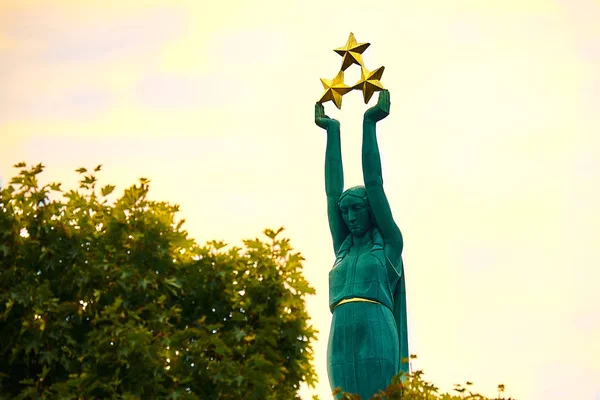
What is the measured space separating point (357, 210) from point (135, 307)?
7.60 meters

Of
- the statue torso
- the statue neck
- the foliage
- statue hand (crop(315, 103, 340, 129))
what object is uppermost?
statue hand (crop(315, 103, 340, 129))

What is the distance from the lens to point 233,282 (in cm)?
1594

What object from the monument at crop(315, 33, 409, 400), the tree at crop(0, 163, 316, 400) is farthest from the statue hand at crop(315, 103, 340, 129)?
the tree at crop(0, 163, 316, 400)

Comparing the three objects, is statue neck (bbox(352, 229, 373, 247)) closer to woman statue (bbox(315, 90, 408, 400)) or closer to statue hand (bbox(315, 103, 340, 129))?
woman statue (bbox(315, 90, 408, 400))

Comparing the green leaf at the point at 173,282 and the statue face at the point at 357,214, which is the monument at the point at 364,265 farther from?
the green leaf at the point at 173,282

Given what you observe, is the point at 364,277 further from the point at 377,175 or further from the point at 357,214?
the point at 377,175

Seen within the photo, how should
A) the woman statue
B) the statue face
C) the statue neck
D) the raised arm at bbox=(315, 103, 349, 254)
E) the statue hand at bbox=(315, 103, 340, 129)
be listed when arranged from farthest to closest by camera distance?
1. the statue hand at bbox=(315, 103, 340, 129)
2. the raised arm at bbox=(315, 103, 349, 254)
3. the statue neck
4. the statue face
5. the woman statue

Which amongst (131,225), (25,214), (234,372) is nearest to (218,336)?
(234,372)

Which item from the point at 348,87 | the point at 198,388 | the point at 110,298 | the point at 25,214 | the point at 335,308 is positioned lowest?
the point at 198,388

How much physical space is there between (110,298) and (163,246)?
0.91 metres

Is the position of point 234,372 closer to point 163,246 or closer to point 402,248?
point 163,246

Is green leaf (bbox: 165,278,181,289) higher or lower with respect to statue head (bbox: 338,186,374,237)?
lower

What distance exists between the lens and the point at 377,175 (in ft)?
73.0

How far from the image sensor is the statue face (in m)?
22.4
